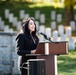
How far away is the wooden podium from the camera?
7.84 m

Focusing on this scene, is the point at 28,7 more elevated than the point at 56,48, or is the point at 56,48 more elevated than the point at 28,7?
the point at 28,7

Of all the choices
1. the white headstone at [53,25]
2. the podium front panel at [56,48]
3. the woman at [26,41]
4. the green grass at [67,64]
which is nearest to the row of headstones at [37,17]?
the white headstone at [53,25]

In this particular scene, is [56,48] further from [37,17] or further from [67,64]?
[37,17]

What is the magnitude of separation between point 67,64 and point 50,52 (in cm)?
664

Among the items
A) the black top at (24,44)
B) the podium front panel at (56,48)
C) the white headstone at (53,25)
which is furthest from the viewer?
the white headstone at (53,25)

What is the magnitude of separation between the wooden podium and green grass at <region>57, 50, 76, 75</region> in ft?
15.3

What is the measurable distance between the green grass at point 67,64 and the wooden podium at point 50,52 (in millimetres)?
4664

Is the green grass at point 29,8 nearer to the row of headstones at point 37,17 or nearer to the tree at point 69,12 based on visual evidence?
the row of headstones at point 37,17

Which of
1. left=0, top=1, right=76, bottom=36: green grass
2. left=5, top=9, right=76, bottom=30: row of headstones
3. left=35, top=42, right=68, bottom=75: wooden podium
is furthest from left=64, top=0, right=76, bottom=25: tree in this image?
left=35, top=42, right=68, bottom=75: wooden podium

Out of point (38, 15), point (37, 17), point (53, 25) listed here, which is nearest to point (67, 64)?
point (53, 25)

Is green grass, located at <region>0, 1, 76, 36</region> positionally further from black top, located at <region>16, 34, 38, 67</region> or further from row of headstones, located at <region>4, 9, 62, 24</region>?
black top, located at <region>16, 34, 38, 67</region>

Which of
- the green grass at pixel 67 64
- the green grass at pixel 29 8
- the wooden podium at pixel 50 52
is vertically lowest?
the green grass at pixel 67 64

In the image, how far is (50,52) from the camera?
7887 mm

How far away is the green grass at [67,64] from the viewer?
13.0 meters
